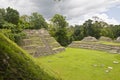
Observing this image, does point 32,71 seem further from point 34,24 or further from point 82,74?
point 34,24

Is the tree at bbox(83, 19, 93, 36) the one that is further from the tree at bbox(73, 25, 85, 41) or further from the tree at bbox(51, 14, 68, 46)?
the tree at bbox(51, 14, 68, 46)

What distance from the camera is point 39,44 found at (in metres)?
32.1

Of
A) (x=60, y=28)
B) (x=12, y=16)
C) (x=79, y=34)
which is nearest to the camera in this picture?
(x=12, y=16)

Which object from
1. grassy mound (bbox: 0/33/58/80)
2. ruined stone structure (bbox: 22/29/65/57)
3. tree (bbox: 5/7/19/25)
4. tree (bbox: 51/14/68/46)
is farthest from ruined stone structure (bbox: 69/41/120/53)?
grassy mound (bbox: 0/33/58/80)

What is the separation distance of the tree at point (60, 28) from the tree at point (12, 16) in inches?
622

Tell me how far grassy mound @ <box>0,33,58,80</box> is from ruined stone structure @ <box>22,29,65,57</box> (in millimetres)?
24471

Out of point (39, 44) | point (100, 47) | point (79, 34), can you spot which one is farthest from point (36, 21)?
point (79, 34)

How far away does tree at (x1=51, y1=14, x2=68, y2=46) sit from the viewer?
156 ft

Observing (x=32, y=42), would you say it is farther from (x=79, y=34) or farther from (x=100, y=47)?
(x=79, y=34)

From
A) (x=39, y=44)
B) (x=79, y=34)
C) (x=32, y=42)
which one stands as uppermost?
(x=79, y=34)

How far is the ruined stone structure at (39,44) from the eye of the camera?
2958cm

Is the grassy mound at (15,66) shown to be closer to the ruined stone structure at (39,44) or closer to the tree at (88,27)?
the ruined stone structure at (39,44)

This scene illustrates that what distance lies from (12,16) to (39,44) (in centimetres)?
676

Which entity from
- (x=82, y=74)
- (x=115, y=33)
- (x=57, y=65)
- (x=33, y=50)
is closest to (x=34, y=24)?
(x=33, y=50)
